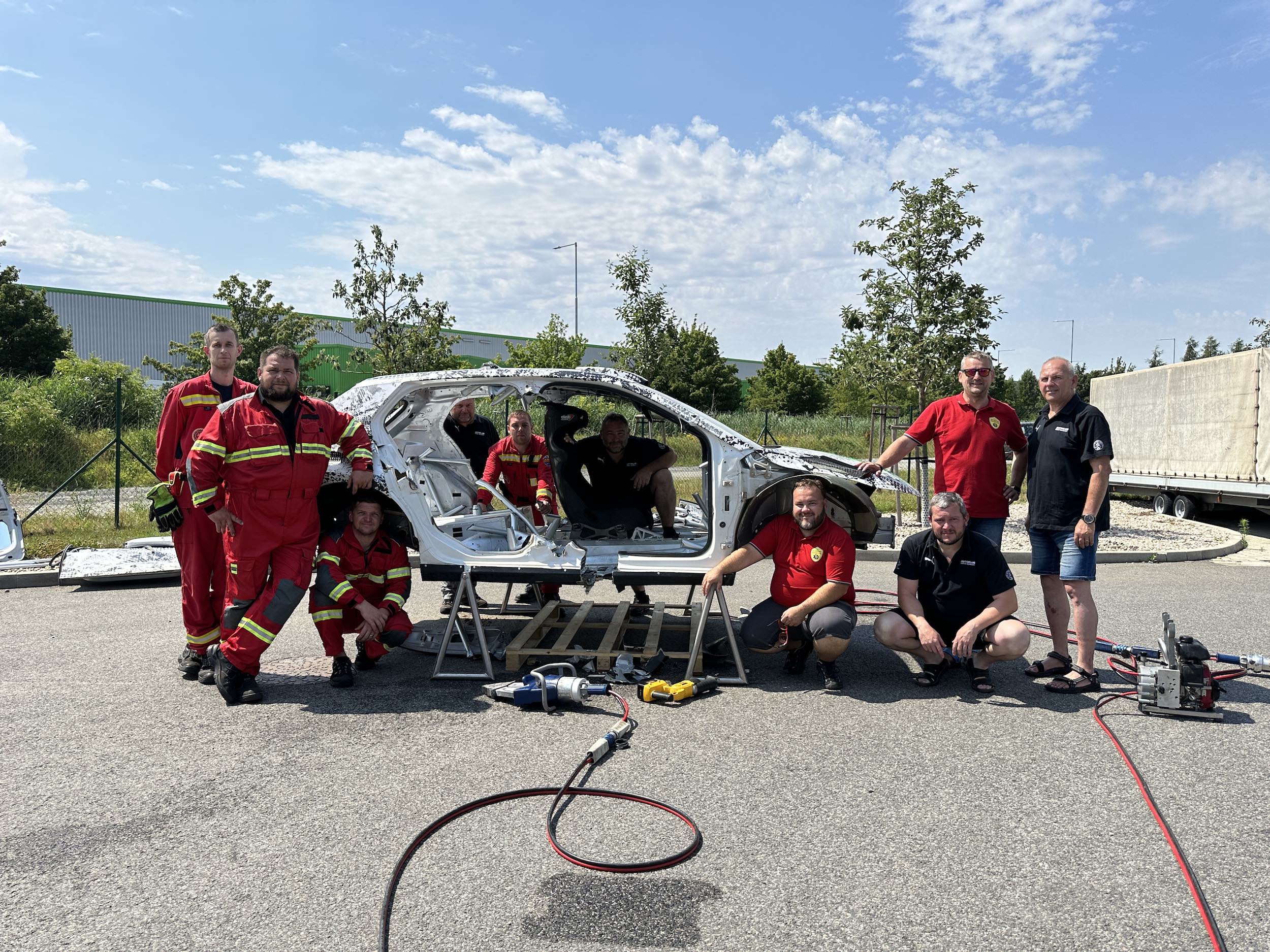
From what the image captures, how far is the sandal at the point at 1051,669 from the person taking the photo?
4922 millimetres

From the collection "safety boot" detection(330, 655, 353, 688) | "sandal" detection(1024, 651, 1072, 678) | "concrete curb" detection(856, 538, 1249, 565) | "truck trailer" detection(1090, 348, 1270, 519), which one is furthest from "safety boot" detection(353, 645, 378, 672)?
"truck trailer" detection(1090, 348, 1270, 519)

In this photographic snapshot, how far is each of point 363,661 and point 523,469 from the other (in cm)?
222

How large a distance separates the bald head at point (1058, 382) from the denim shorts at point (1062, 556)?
726mm

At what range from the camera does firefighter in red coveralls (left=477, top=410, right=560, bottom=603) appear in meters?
6.89

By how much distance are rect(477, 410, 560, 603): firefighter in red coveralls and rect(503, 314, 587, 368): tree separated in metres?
25.2

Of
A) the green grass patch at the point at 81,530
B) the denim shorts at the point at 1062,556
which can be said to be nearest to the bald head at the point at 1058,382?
the denim shorts at the point at 1062,556

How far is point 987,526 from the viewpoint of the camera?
17.1 feet

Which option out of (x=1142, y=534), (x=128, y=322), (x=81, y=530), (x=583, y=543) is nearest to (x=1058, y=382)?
(x=583, y=543)

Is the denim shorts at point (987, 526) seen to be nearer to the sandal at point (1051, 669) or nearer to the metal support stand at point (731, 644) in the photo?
the sandal at point (1051, 669)

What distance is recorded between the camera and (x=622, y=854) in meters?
2.95

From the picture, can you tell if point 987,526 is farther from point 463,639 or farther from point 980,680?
point 463,639

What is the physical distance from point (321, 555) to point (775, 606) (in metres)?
2.67

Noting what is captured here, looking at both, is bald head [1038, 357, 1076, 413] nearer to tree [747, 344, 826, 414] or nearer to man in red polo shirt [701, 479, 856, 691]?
man in red polo shirt [701, 479, 856, 691]

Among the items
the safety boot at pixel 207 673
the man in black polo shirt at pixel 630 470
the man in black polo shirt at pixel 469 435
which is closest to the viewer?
the safety boot at pixel 207 673
